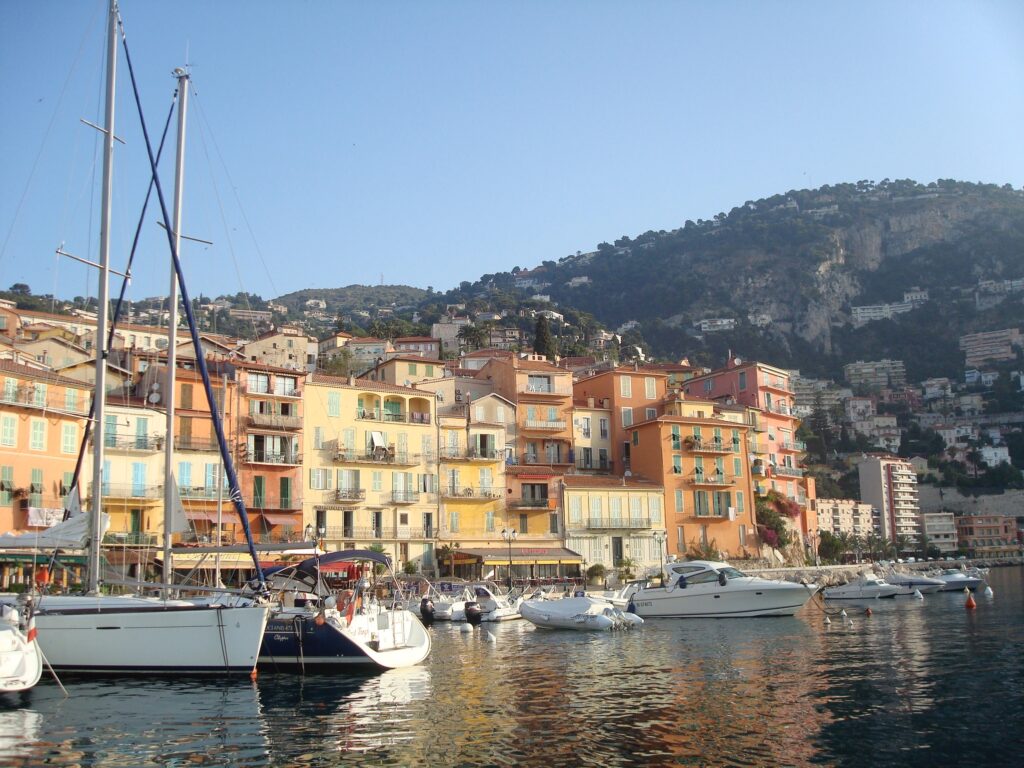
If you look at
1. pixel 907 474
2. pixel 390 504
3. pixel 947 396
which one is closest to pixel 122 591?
pixel 390 504

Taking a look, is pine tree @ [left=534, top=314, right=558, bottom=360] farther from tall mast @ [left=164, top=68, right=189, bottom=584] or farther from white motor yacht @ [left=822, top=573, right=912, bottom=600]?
tall mast @ [left=164, top=68, right=189, bottom=584]

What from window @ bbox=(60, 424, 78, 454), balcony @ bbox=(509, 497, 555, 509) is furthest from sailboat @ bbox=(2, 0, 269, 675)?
balcony @ bbox=(509, 497, 555, 509)

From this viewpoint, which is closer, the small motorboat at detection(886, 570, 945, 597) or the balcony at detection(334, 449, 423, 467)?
the balcony at detection(334, 449, 423, 467)

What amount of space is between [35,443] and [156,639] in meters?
23.8

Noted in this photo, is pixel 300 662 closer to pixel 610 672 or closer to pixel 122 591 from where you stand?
pixel 610 672

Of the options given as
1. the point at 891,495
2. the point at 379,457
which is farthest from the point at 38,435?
the point at 891,495

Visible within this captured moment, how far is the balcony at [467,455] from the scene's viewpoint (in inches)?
2200

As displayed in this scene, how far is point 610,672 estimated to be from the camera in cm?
2327

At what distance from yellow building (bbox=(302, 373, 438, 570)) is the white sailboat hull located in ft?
93.0

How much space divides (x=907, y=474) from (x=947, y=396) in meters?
59.6

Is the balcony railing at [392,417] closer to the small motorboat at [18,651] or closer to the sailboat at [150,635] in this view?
the sailboat at [150,635]

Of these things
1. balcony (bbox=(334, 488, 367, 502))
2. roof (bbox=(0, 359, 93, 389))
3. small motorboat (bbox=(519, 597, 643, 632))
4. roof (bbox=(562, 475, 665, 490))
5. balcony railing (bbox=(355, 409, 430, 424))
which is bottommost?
small motorboat (bbox=(519, 597, 643, 632))

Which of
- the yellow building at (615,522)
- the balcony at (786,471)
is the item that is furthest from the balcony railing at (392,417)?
the balcony at (786,471)

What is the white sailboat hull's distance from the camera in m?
20.8
